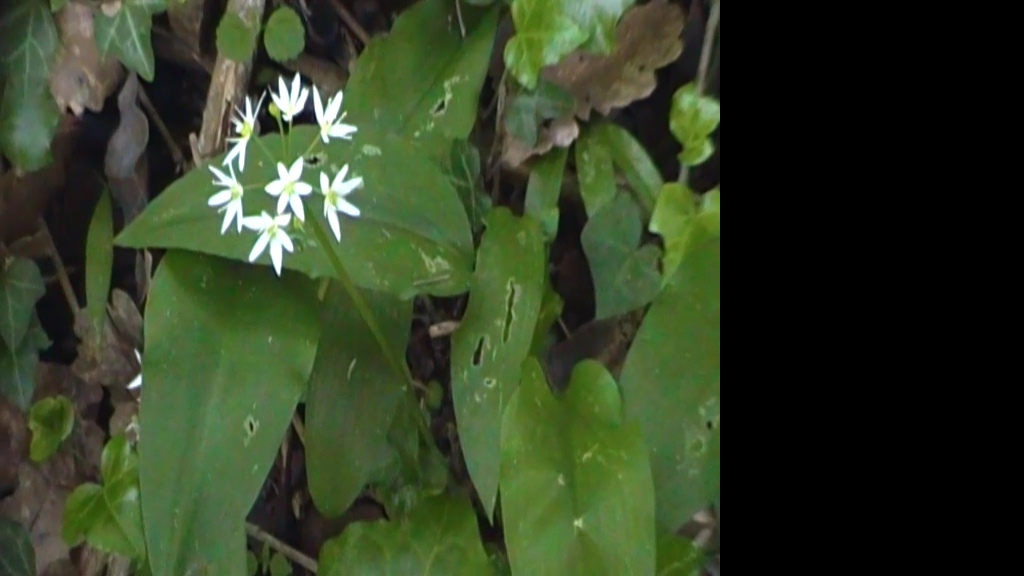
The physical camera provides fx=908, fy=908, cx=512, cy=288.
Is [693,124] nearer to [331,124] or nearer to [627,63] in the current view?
[627,63]

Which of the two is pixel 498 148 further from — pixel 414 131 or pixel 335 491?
pixel 335 491

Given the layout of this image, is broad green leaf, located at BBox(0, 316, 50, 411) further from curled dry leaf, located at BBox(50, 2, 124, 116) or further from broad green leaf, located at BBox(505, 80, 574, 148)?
broad green leaf, located at BBox(505, 80, 574, 148)

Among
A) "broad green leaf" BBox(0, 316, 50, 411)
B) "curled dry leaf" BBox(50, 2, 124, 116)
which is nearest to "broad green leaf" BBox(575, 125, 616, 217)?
"curled dry leaf" BBox(50, 2, 124, 116)

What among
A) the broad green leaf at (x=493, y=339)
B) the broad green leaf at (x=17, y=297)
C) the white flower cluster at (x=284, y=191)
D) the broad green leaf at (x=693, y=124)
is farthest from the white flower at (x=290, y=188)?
the broad green leaf at (x=17, y=297)

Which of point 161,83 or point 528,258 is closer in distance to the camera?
point 528,258

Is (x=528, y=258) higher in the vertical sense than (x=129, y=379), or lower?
higher
